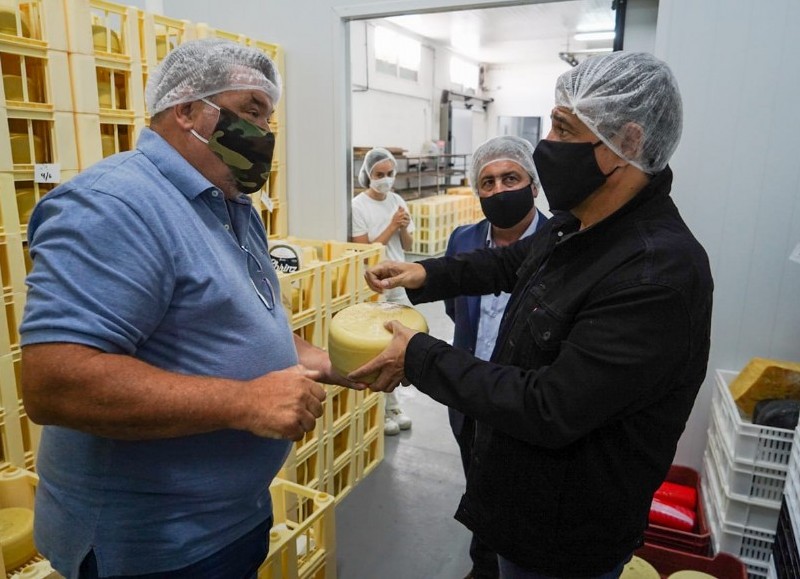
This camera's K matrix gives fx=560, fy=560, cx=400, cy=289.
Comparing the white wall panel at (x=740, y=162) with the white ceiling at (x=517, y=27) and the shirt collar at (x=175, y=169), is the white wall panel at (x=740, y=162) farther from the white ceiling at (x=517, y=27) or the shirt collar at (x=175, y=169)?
the white ceiling at (x=517, y=27)

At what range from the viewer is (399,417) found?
131 inches

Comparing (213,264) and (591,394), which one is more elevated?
(213,264)

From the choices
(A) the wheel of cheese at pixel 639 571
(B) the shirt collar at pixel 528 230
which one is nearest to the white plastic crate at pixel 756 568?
(A) the wheel of cheese at pixel 639 571

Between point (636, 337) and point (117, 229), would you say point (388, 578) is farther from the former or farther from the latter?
point (117, 229)

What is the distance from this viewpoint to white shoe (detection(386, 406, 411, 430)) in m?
3.29

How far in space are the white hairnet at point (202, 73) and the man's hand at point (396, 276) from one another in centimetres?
60

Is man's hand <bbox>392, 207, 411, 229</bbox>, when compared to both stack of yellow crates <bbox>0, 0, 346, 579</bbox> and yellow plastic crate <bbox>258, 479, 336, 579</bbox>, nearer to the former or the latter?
stack of yellow crates <bbox>0, 0, 346, 579</bbox>

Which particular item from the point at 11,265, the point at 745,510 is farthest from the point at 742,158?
the point at 11,265

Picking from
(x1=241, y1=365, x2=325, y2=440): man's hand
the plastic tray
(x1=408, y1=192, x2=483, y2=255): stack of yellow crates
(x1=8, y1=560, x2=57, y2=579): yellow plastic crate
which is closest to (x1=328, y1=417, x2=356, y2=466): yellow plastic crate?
(x1=8, y1=560, x2=57, y2=579): yellow plastic crate

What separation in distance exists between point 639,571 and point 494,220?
1.26 metres

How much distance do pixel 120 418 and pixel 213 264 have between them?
0.29m

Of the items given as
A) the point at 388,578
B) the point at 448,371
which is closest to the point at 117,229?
the point at 448,371

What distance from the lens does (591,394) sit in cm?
93

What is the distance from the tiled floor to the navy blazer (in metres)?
0.58
